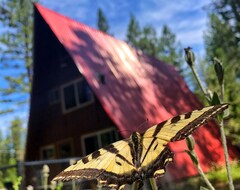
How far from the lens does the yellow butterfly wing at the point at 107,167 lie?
181 centimetres

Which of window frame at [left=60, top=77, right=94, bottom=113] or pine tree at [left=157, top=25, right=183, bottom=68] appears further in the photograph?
pine tree at [left=157, top=25, right=183, bottom=68]

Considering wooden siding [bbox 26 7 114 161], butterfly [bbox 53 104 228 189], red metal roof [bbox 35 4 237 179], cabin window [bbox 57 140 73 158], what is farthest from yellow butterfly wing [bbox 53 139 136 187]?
cabin window [bbox 57 140 73 158]

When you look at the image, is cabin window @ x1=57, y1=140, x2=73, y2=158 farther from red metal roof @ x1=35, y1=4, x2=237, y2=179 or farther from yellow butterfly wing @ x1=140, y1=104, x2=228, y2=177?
yellow butterfly wing @ x1=140, y1=104, x2=228, y2=177

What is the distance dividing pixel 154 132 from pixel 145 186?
0.38m

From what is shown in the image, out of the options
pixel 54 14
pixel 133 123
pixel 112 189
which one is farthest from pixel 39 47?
pixel 112 189

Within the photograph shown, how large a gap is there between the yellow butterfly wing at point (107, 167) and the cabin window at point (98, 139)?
1164cm

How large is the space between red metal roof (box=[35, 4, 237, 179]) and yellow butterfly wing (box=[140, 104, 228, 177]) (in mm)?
9519

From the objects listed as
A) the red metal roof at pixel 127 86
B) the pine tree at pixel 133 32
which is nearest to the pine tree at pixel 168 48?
the pine tree at pixel 133 32

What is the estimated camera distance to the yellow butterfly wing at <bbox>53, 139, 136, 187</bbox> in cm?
181

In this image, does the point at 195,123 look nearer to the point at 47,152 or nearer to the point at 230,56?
the point at 47,152

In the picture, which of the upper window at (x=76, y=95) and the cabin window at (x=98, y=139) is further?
the upper window at (x=76, y=95)

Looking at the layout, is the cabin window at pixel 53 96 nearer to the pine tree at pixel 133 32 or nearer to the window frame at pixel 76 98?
the window frame at pixel 76 98

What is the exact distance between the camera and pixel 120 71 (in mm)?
14805

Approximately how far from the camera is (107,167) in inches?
75.0
